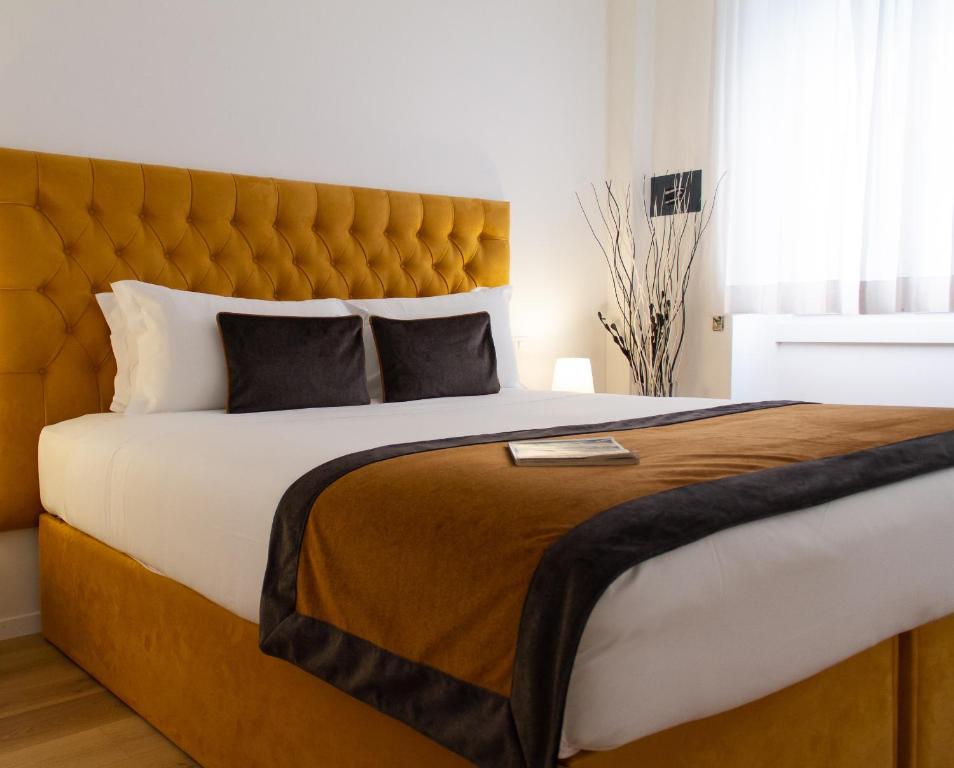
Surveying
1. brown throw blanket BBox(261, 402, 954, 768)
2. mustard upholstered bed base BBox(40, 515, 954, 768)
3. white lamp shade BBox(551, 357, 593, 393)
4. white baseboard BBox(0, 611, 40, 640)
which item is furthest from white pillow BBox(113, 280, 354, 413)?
white lamp shade BBox(551, 357, 593, 393)

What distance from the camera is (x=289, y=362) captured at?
2.75 meters

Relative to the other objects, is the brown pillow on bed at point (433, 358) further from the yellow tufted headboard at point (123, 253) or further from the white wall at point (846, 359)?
the white wall at point (846, 359)

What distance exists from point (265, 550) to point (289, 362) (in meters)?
1.19

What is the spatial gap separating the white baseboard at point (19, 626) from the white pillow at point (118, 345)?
683 millimetres

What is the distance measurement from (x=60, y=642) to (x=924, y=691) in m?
2.25

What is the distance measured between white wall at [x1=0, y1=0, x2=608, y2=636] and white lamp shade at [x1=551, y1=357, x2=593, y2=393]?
0.26m

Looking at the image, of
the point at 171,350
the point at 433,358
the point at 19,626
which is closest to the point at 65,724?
the point at 19,626

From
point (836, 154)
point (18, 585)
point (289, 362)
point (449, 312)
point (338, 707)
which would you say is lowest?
point (18, 585)

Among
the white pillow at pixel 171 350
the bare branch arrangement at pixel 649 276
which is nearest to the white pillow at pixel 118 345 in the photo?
the white pillow at pixel 171 350

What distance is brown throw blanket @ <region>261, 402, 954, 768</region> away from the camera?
1.10 metres

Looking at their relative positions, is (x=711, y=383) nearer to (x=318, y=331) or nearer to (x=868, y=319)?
(x=868, y=319)

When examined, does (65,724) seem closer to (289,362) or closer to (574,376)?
(289,362)

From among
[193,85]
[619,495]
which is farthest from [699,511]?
[193,85]

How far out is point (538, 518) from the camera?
1248 millimetres
